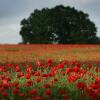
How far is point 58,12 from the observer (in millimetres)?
33719

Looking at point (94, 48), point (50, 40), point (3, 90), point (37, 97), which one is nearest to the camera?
point (37, 97)

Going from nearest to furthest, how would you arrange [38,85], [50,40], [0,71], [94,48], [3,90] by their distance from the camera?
[3,90], [38,85], [0,71], [94,48], [50,40]

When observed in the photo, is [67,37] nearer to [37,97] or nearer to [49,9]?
[49,9]

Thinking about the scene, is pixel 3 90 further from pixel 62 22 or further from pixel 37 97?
pixel 62 22

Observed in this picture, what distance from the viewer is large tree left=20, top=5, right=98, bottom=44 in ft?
109

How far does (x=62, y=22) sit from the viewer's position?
33969mm

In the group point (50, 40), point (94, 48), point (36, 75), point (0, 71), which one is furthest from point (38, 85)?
point (50, 40)

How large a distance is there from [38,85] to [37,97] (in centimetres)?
136

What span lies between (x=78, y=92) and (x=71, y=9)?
24.8m

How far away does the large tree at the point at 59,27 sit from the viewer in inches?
1304

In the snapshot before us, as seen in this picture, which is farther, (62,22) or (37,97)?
(62,22)

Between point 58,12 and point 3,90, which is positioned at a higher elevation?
point 58,12

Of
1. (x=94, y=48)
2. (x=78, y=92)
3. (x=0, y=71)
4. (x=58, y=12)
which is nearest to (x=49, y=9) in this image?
(x=58, y=12)

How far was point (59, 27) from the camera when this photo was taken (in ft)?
109
